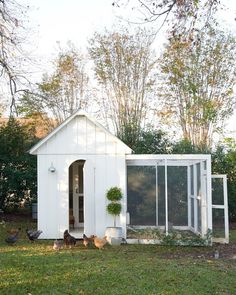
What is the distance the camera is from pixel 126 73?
2450cm

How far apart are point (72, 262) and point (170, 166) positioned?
5.51m

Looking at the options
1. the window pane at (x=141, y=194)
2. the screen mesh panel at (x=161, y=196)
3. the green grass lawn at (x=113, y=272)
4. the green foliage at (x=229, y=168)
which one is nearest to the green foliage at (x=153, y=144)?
the green foliage at (x=229, y=168)

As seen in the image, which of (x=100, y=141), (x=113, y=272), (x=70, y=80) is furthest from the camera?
(x=70, y=80)

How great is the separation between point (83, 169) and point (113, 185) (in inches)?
39.6

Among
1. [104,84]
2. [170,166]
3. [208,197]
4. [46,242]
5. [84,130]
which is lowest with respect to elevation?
[46,242]

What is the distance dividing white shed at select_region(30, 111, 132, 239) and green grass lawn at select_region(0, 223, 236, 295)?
2136mm

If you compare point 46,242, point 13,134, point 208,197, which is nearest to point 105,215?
point 46,242

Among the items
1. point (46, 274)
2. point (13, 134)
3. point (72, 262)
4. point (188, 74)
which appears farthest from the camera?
point (188, 74)

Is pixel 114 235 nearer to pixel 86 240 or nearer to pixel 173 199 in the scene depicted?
pixel 86 240

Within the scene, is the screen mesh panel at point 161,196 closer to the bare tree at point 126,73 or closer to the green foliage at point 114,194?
the green foliage at point 114,194

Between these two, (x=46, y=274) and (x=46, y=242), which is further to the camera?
(x=46, y=242)

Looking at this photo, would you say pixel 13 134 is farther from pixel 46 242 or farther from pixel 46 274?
pixel 46 274

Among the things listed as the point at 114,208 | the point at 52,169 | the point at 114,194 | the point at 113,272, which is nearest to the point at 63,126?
the point at 52,169

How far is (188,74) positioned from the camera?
78.9 feet
